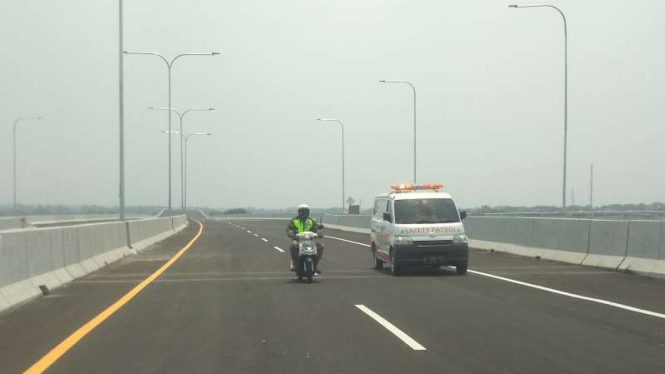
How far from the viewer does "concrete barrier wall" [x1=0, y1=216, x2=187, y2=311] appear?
12.0 meters

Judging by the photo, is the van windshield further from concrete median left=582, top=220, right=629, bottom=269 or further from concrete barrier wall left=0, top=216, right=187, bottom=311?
concrete barrier wall left=0, top=216, right=187, bottom=311

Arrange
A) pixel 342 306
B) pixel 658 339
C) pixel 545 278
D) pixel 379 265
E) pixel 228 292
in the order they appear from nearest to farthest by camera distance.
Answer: pixel 658 339
pixel 342 306
pixel 228 292
pixel 545 278
pixel 379 265

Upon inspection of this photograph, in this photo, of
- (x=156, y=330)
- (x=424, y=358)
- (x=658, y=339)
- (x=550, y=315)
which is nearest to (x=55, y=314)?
(x=156, y=330)

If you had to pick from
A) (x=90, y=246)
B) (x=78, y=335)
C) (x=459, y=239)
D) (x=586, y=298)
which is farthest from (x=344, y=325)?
(x=90, y=246)

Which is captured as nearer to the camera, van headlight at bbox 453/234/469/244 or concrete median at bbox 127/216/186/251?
van headlight at bbox 453/234/469/244

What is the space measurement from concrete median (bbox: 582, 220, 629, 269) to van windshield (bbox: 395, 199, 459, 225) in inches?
140

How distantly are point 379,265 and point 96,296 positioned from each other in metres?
8.07

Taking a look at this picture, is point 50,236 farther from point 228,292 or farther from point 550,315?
point 550,315

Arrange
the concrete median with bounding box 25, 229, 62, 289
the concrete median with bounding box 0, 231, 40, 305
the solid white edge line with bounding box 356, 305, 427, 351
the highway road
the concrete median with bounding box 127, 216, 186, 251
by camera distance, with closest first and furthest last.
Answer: the highway road → the solid white edge line with bounding box 356, 305, 427, 351 → the concrete median with bounding box 0, 231, 40, 305 → the concrete median with bounding box 25, 229, 62, 289 → the concrete median with bounding box 127, 216, 186, 251

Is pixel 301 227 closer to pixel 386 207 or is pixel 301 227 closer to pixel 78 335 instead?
pixel 386 207

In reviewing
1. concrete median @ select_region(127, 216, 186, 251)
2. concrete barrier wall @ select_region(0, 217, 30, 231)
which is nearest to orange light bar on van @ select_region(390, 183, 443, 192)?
concrete median @ select_region(127, 216, 186, 251)

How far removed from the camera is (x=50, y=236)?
1479cm

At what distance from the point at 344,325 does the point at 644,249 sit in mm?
9093

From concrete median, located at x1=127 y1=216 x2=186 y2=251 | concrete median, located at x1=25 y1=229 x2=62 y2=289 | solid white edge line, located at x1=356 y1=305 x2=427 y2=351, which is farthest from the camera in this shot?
concrete median, located at x1=127 y1=216 x2=186 y2=251
